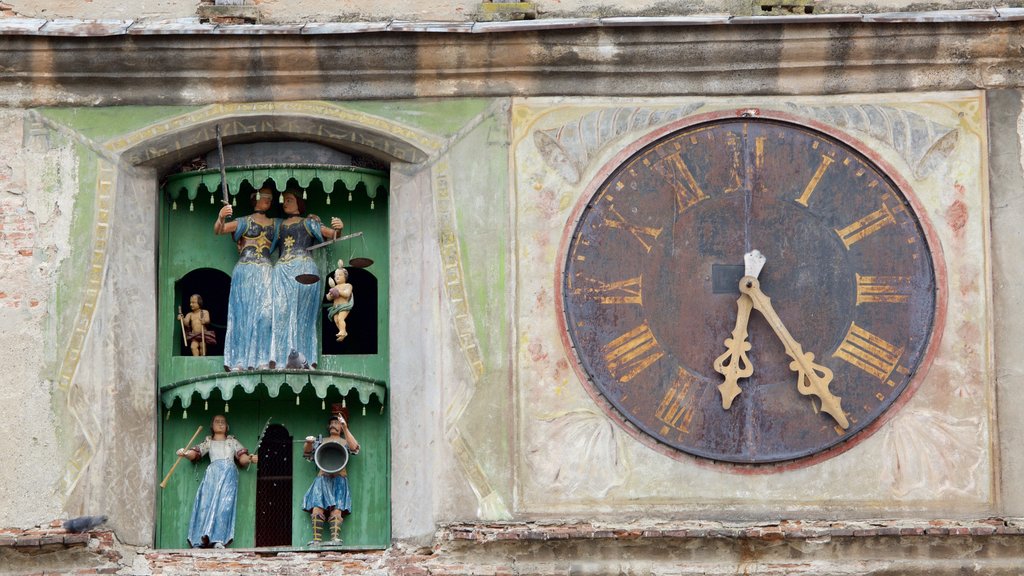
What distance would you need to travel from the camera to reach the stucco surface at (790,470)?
13.2m

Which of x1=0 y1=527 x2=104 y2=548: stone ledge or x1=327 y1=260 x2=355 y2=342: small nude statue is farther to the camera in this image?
x1=327 y1=260 x2=355 y2=342: small nude statue

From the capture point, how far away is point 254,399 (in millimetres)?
13828

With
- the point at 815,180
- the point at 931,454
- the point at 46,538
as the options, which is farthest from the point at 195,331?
the point at 931,454

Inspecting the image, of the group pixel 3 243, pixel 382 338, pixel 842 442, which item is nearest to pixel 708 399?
pixel 842 442

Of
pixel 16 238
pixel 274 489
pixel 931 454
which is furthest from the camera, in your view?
pixel 274 489

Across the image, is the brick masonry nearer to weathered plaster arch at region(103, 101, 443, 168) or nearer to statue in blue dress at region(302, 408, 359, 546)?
statue in blue dress at region(302, 408, 359, 546)

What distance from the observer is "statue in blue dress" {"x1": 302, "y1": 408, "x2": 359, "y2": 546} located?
13.6 m

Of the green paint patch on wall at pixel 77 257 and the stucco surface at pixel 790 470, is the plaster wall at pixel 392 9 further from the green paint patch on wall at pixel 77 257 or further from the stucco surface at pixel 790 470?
the green paint patch on wall at pixel 77 257

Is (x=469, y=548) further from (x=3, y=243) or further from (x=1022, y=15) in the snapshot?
(x=1022, y=15)

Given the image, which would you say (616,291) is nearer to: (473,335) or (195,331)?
(473,335)

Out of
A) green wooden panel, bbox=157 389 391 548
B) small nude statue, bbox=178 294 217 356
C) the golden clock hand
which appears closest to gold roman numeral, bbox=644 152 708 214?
the golden clock hand

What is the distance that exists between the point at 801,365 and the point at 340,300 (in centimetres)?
229

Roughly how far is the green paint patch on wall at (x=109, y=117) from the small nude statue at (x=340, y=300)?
43.7 inches

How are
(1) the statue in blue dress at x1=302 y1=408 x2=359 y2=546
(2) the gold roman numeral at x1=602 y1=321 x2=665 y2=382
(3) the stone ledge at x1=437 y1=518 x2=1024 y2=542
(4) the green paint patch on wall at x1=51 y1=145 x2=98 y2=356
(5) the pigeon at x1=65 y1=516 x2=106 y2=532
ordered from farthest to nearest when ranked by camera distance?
(1) the statue in blue dress at x1=302 y1=408 x2=359 y2=546 < (4) the green paint patch on wall at x1=51 y1=145 x2=98 y2=356 < (2) the gold roman numeral at x1=602 y1=321 x2=665 y2=382 < (5) the pigeon at x1=65 y1=516 x2=106 y2=532 < (3) the stone ledge at x1=437 y1=518 x2=1024 y2=542
